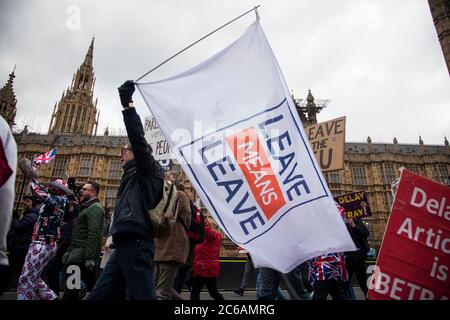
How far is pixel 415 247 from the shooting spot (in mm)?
2488

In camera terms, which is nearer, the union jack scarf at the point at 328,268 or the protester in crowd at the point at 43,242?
the union jack scarf at the point at 328,268

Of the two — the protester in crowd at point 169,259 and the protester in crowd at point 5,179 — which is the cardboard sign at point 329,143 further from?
the protester in crowd at point 5,179

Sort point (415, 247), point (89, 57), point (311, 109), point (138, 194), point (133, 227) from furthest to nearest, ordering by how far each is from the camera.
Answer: point (89, 57) → point (311, 109) → point (415, 247) → point (138, 194) → point (133, 227)

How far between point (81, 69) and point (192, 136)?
60.7 meters

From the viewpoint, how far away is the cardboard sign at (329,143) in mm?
6260

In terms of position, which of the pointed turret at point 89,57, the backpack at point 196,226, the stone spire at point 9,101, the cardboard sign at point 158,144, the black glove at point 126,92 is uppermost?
the pointed turret at point 89,57

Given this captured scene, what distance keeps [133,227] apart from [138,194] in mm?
273

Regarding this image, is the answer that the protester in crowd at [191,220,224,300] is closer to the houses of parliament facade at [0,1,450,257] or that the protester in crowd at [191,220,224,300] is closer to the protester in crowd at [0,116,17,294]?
the protester in crowd at [0,116,17,294]

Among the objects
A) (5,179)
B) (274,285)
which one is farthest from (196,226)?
(5,179)

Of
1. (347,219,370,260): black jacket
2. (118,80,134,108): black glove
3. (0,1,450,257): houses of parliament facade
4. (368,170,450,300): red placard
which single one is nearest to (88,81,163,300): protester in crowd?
(118,80,134,108): black glove

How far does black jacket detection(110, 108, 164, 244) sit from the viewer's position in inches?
86.0

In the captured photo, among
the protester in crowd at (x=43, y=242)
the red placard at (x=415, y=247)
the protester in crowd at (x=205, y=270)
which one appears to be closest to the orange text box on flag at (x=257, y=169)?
the red placard at (x=415, y=247)

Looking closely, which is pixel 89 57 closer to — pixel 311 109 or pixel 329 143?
pixel 311 109
